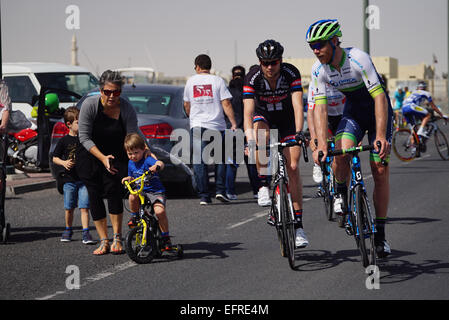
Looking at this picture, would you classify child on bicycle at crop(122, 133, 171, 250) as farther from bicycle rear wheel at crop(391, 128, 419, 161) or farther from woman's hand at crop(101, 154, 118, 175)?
bicycle rear wheel at crop(391, 128, 419, 161)

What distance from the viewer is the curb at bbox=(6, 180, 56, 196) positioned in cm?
1305

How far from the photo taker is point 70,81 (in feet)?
63.2

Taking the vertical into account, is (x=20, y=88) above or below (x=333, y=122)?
above

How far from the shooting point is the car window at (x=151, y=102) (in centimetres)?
1166

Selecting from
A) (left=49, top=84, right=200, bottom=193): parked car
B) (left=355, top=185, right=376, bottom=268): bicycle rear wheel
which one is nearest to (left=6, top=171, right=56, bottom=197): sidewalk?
(left=49, top=84, right=200, bottom=193): parked car

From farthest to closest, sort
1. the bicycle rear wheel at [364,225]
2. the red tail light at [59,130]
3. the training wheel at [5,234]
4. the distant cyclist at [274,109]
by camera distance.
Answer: the red tail light at [59,130] → the training wheel at [5,234] → the distant cyclist at [274,109] → the bicycle rear wheel at [364,225]

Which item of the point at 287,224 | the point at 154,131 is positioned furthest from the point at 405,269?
the point at 154,131

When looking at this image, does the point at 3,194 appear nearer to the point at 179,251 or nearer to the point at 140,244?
the point at 140,244

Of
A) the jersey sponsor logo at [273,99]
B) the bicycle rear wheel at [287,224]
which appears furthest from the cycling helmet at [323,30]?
the bicycle rear wheel at [287,224]

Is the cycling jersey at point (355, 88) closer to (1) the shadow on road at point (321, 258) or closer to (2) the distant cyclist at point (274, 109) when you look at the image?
(2) the distant cyclist at point (274, 109)

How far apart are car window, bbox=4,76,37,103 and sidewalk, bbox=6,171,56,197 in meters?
3.57

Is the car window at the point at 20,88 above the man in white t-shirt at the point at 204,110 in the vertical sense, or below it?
above

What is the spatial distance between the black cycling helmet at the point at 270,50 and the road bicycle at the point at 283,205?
85 cm

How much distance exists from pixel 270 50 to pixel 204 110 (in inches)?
159
